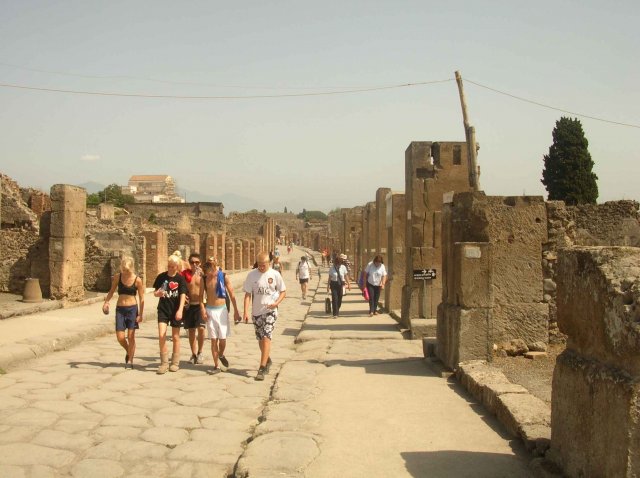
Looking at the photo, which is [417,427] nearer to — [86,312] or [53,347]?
[53,347]

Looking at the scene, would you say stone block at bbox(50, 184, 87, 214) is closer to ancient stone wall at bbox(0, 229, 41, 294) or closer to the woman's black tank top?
ancient stone wall at bbox(0, 229, 41, 294)

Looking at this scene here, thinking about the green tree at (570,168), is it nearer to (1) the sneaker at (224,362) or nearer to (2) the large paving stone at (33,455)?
(1) the sneaker at (224,362)

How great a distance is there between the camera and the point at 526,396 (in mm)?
5402

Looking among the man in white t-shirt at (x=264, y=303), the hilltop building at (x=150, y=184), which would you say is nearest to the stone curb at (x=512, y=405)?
the man in white t-shirt at (x=264, y=303)

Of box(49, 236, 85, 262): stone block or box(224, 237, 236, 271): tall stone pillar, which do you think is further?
box(224, 237, 236, 271): tall stone pillar

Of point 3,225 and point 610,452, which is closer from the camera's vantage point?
point 610,452

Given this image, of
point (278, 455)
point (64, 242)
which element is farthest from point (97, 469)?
point (64, 242)

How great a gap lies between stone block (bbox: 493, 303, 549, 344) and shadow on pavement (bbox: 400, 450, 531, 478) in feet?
11.0

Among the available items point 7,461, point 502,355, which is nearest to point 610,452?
point 7,461

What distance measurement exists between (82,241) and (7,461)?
1290cm

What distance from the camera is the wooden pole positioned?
14.6m

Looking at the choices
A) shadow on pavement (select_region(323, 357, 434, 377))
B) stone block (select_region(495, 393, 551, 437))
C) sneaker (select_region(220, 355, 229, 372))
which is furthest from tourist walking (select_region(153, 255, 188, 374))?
stone block (select_region(495, 393, 551, 437))

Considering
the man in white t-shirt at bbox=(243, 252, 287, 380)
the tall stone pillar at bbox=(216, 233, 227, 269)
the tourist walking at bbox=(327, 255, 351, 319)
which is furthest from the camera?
the tall stone pillar at bbox=(216, 233, 227, 269)

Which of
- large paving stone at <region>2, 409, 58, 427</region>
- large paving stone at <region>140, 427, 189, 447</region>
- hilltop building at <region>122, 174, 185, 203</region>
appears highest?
hilltop building at <region>122, 174, 185, 203</region>
